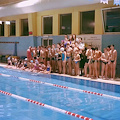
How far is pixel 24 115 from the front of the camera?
520 cm

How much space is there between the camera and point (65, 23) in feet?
47.3

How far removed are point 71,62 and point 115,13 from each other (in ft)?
11.8

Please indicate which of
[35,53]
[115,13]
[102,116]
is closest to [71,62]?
[35,53]

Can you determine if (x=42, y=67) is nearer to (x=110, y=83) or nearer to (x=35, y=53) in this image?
(x=35, y=53)

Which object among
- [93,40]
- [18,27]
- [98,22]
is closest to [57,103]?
[93,40]

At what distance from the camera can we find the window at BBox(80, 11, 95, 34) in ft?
42.2

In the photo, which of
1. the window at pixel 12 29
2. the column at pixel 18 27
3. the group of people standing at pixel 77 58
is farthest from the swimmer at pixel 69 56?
the window at pixel 12 29

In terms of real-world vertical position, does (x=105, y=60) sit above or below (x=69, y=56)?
below

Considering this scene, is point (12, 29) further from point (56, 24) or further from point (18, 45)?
point (56, 24)

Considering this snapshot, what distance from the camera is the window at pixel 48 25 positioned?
15289 mm

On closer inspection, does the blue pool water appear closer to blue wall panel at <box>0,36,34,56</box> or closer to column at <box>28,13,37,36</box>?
column at <box>28,13,37,36</box>

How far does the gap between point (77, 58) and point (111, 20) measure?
3053 millimetres

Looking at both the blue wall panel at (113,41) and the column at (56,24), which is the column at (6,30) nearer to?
the column at (56,24)

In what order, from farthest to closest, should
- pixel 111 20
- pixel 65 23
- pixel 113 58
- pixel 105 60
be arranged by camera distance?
pixel 65 23
pixel 111 20
pixel 105 60
pixel 113 58
